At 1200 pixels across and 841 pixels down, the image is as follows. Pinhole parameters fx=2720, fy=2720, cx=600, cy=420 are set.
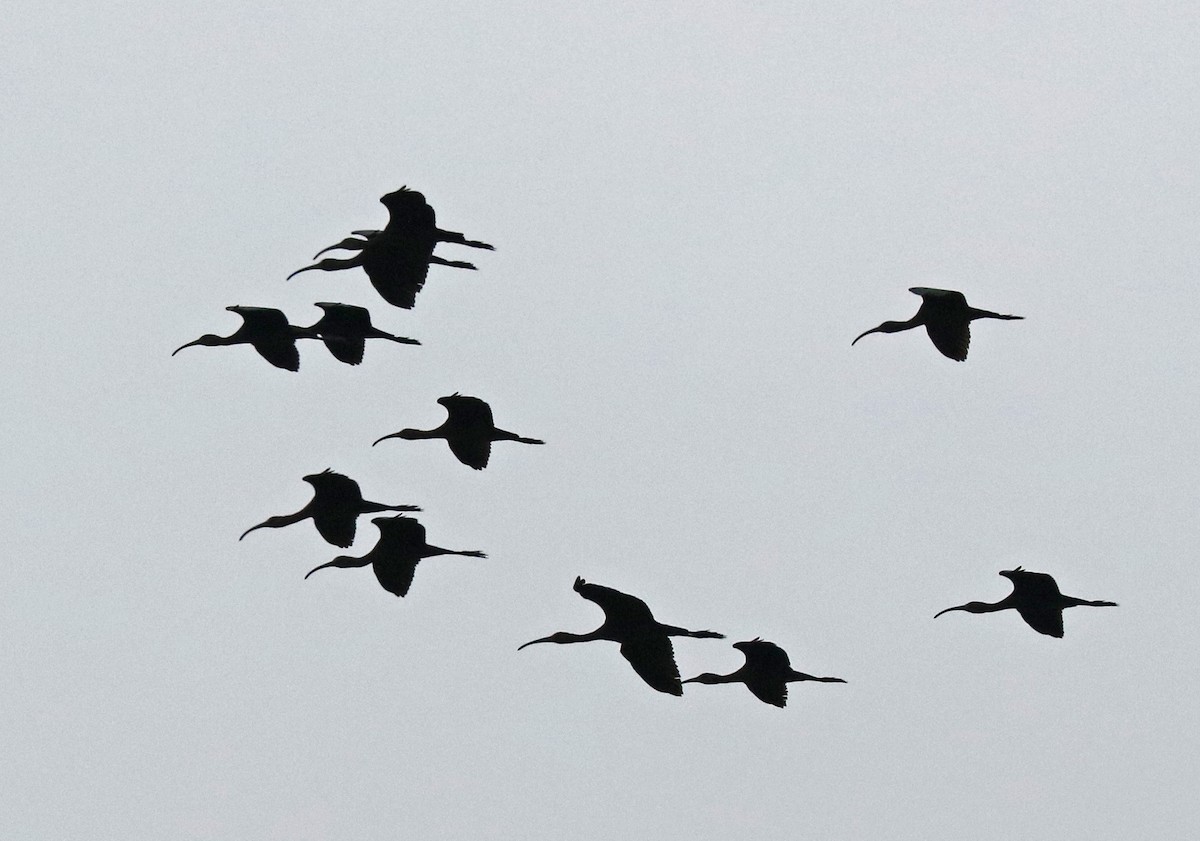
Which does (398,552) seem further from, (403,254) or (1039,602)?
(1039,602)

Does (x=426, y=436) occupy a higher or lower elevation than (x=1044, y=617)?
higher

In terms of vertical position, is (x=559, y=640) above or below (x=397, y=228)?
below

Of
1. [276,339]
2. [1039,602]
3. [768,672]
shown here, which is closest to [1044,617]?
[1039,602]

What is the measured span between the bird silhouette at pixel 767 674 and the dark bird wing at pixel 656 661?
1691 mm

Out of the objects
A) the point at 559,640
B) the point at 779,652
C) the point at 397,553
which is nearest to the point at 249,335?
the point at 397,553

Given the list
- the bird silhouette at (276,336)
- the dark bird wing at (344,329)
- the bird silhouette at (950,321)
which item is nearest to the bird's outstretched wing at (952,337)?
the bird silhouette at (950,321)

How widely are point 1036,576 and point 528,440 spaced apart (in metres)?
7.67

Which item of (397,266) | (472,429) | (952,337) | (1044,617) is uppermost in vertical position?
(397,266)

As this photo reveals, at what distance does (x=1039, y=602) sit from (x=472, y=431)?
8.73 m

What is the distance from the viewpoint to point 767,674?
40.3 m

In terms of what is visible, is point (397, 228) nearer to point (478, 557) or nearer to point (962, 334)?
point (478, 557)

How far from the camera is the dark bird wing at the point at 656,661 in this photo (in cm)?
3834

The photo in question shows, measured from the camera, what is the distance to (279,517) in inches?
1640

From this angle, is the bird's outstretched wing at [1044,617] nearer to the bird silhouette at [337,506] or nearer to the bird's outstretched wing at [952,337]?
the bird's outstretched wing at [952,337]
